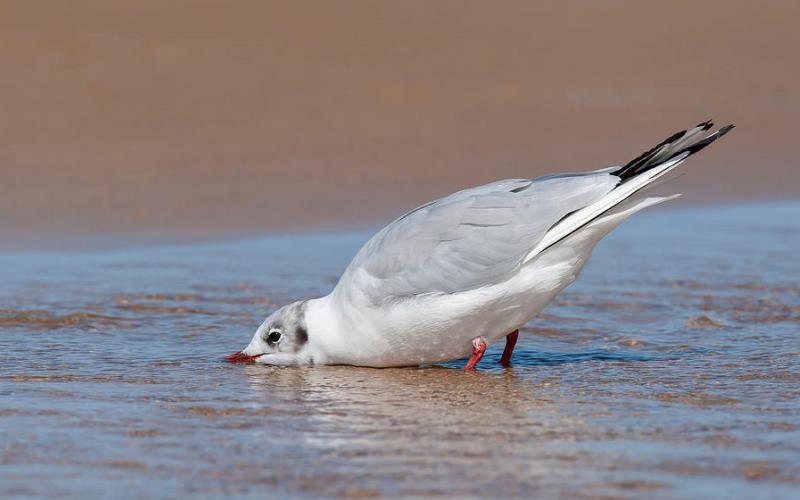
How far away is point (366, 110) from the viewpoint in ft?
40.2

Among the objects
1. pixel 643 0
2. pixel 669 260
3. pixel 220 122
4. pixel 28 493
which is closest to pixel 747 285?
pixel 669 260

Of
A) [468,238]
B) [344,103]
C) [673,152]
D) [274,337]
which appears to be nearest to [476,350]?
[468,238]

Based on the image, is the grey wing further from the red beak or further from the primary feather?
the red beak

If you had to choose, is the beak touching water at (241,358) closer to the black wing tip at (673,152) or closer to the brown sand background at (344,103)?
the black wing tip at (673,152)

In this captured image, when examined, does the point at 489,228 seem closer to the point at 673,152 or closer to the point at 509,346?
the point at 509,346

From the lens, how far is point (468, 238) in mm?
5703

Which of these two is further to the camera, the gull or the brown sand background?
the brown sand background

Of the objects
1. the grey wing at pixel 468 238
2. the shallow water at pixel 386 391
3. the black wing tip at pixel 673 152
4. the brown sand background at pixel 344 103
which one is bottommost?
the shallow water at pixel 386 391

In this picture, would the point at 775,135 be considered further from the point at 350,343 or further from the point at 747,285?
the point at 350,343

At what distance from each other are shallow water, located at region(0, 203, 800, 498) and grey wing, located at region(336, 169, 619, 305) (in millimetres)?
381

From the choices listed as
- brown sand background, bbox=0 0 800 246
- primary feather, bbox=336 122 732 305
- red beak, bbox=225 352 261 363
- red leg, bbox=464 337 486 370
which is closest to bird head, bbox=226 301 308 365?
red beak, bbox=225 352 261 363

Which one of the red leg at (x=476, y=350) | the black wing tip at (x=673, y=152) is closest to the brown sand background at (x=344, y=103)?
the red leg at (x=476, y=350)

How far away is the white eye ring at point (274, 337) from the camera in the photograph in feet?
19.6

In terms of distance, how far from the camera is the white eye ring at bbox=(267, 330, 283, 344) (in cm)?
598
